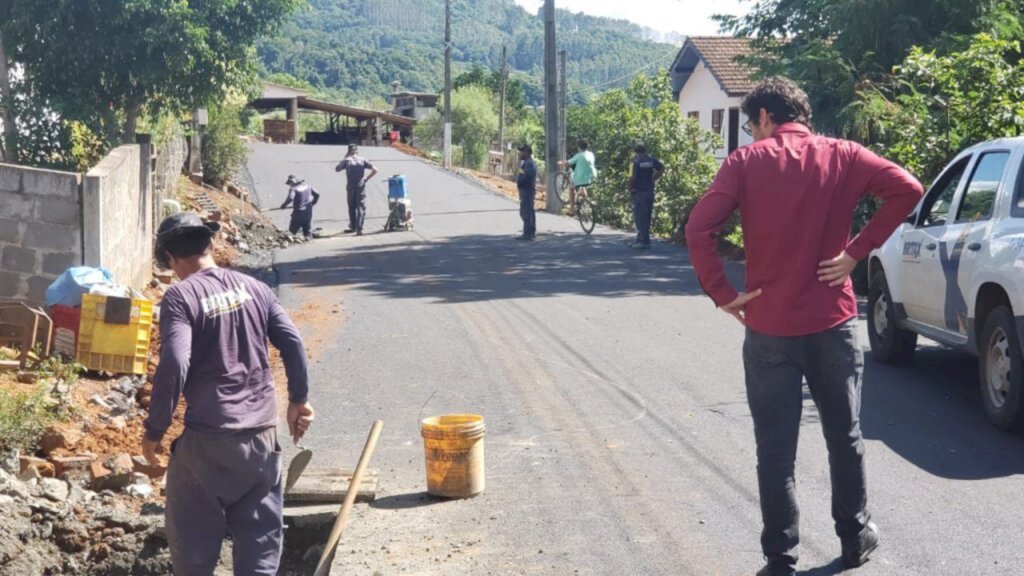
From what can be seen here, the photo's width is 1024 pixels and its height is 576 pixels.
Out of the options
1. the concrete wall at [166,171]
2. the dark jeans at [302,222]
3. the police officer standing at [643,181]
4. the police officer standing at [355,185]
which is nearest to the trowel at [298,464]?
the concrete wall at [166,171]

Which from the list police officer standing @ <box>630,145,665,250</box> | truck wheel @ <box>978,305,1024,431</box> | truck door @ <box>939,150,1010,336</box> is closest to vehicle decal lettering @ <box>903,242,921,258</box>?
truck door @ <box>939,150,1010,336</box>

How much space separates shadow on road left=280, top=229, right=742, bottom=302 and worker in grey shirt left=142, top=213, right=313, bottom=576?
32.8 ft

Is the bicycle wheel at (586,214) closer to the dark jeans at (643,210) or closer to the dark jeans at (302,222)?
the dark jeans at (643,210)

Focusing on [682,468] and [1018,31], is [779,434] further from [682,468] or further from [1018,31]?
[1018,31]

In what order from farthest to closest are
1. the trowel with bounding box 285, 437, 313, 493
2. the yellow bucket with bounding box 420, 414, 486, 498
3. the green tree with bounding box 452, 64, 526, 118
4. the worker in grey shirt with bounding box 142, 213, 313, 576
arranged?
the green tree with bounding box 452, 64, 526, 118, the yellow bucket with bounding box 420, 414, 486, 498, the trowel with bounding box 285, 437, 313, 493, the worker in grey shirt with bounding box 142, 213, 313, 576

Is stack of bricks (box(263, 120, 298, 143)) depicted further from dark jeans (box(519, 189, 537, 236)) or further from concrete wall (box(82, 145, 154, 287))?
concrete wall (box(82, 145, 154, 287))

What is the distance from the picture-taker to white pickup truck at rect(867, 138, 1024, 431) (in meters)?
8.06

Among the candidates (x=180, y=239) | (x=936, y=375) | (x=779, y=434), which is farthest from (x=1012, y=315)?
(x=180, y=239)

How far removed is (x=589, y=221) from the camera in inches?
937

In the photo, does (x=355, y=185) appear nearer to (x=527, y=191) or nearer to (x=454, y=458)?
(x=527, y=191)

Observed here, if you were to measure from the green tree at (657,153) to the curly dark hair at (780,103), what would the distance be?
19.0 meters

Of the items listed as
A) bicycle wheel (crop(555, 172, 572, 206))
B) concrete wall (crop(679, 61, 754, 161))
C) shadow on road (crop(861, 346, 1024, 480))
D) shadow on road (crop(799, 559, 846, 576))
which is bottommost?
shadow on road (crop(799, 559, 846, 576))

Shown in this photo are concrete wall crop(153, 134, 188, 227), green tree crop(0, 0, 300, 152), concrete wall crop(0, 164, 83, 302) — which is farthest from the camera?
concrete wall crop(153, 134, 188, 227)

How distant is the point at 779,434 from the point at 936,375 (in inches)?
219
